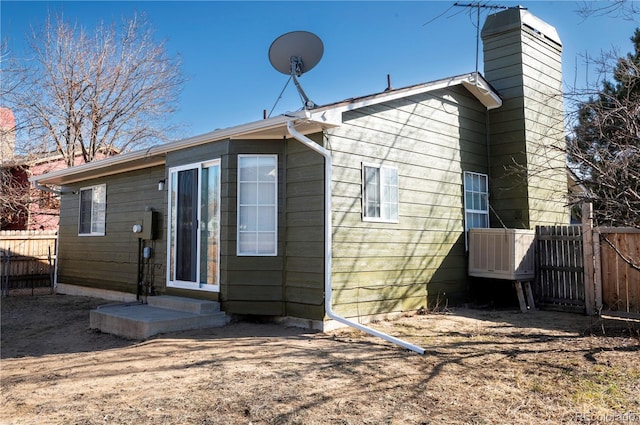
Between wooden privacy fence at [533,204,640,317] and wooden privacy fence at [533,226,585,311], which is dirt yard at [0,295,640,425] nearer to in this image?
wooden privacy fence at [533,204,640,317]

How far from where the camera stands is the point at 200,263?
7051 millimetres

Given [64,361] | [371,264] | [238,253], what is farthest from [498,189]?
[64,361]

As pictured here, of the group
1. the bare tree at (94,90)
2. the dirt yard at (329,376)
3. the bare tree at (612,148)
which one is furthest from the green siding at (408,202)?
the bare tree at (94,90)

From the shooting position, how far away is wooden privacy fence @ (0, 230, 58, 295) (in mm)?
12797

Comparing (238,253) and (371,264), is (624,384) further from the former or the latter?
(238,253)

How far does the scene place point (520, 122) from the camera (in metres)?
8.60

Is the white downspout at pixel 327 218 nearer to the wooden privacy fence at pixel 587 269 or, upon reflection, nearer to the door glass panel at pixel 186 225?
the door glass panel at pixel 186 225

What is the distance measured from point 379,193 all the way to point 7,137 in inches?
600

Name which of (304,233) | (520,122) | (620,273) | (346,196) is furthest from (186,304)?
(520,122)

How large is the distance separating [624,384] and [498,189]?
534cm

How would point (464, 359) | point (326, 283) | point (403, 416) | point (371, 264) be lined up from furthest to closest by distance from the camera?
point (371, 264)
point (326, 283)
point (464, 359)
point (403, 416)

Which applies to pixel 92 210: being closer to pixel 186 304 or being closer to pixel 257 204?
pixel 186 304

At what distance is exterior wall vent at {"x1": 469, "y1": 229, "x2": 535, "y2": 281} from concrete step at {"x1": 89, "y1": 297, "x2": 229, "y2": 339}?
4.28m

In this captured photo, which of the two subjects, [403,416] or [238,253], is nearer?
[403,416]
